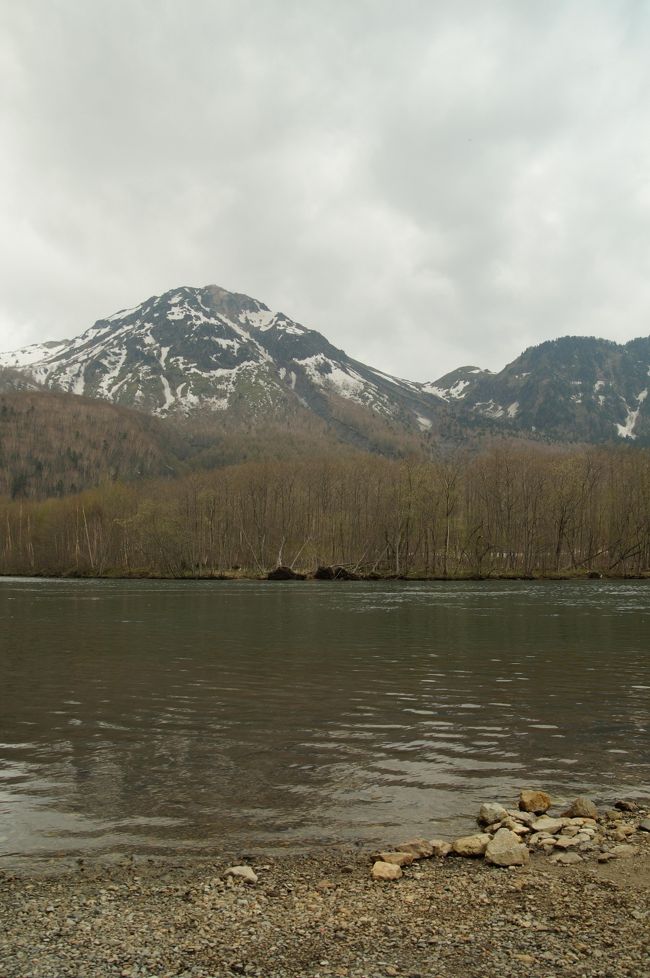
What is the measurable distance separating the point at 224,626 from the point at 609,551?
99734 millimetres

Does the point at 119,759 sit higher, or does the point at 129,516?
the point at 129,516

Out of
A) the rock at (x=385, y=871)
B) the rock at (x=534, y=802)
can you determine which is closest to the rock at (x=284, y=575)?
the rock at (x=534, y=802)

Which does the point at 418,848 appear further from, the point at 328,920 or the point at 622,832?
the point at 622,832

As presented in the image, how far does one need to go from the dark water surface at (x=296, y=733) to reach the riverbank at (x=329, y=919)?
132 cm

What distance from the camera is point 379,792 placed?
1286 cm

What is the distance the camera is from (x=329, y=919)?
7.99 metres

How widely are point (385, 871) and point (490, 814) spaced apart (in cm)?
274

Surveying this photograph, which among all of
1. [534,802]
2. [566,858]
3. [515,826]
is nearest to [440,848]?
[515,826]

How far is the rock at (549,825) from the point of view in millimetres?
10695

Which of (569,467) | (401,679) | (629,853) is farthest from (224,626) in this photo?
(569,467)

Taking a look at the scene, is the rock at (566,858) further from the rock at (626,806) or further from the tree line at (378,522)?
the tree line at (378,522)

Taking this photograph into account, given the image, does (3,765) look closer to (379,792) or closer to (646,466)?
(379,792)

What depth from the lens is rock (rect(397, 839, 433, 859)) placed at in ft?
32.6

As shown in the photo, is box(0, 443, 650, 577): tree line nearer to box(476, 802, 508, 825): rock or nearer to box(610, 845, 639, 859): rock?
box(476, 802, 508, 825): rock
